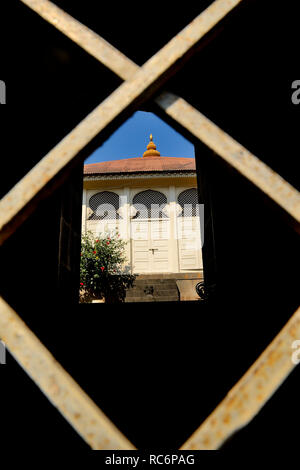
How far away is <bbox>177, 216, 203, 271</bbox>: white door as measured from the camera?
1062cm

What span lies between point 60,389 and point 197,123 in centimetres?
64

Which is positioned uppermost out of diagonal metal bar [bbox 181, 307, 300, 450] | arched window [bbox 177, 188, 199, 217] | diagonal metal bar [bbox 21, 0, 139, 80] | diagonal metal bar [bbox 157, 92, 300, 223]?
arched window [bbox 177, 188, 199, 217]

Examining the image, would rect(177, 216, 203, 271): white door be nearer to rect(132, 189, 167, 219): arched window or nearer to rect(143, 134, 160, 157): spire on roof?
rect(132, 189, 167, 219): arched window

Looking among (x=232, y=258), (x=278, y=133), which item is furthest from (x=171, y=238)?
(x=278, y=133)

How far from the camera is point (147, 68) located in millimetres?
705

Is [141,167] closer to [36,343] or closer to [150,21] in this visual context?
[150,21]

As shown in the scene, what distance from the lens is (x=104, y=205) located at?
11711 mm

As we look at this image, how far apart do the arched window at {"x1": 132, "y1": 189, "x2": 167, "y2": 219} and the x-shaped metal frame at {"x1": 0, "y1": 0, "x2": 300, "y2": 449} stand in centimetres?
1069

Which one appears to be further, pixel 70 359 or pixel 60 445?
pixel 70 359

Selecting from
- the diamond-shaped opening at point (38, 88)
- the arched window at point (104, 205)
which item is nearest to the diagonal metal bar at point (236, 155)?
the diamond-shaped opening at point (38, 88)

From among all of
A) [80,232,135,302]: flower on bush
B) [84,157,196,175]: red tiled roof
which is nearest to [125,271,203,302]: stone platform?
[80,232,135,302]: flower on bush

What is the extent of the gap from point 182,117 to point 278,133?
0.94m

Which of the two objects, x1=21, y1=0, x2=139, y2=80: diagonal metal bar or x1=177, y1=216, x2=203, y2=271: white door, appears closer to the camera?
x1=21, y1=0, x2=139, y2=80: diagonal metal bar

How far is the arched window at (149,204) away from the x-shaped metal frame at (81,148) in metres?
10.7
